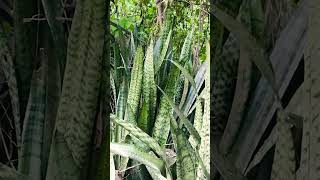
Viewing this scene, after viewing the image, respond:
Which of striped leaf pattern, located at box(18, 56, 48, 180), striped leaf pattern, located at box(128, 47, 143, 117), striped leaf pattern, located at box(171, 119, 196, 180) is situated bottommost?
striped leaf pattern, located at box(171, 119, 196, 180)

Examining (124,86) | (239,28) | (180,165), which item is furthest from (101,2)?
(124,86)

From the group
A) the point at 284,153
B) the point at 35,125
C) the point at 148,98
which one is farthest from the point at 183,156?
the point at 284,153

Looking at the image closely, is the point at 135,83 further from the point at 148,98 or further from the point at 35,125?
the point at 35,125

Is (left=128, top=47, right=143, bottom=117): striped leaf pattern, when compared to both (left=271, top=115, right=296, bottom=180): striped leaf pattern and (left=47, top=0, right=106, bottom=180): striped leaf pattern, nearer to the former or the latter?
(left=47, top=0, right=106, bottom=180): striped leaf pattern

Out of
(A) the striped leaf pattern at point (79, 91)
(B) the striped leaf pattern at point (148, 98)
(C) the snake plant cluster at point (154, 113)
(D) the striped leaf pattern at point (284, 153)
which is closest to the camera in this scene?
(D) the striped leaf pattern at point (284, 153)

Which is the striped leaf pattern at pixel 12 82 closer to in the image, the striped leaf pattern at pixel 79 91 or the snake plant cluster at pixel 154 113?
the striped leaf pattern at pixel 79 91

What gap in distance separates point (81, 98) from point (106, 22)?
7cm

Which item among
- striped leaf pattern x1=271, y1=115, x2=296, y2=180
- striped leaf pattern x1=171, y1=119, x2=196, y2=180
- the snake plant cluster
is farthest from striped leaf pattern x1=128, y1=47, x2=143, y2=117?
striped leaf pattern x1=271, y1=115, x2=296, y2=180

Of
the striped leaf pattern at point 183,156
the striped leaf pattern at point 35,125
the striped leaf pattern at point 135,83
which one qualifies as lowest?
the striped leaf pattern at point 183,156

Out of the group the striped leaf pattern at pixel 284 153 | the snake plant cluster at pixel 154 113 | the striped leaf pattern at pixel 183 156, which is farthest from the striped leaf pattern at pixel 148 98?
the striped leaf pattern at pixel 284 153

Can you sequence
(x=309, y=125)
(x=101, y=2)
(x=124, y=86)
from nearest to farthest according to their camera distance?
(x=309, y=125), (x=101, y=2), (x=124, y=86)

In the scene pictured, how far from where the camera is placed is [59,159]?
0.49 meters

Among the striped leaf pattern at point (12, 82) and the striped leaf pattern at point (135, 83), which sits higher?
the striped leaf pattern at point (12, 82)

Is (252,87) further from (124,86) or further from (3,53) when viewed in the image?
(124,86)
